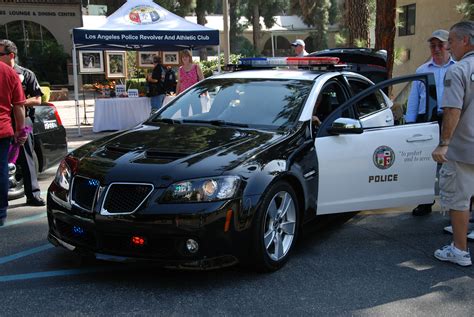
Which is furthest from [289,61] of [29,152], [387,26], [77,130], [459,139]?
[77,130]

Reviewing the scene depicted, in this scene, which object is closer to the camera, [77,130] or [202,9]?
[77,130]

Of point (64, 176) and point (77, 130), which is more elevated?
point (64, 176)

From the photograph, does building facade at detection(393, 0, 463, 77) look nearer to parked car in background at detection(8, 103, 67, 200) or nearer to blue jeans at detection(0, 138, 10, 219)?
parked car in background at detection(8, 103, 67, 200)

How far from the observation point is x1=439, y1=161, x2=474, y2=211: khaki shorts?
13.7 feet

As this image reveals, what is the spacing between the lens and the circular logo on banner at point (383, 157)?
15.7 ft

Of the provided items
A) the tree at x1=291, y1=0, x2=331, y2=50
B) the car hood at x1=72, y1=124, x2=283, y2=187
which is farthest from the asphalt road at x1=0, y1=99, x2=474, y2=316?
the tree at x1=291, y1=0, x2=331, y2=50

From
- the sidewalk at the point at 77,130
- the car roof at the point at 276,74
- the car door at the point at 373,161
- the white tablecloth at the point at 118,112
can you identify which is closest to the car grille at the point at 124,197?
the car door at the point at 373,161

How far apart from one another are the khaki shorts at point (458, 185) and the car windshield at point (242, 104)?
132 cm

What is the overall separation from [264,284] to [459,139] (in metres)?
1.87

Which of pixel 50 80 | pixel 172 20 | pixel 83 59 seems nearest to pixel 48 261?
pixel 172 20

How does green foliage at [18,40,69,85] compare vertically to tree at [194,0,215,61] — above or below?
below

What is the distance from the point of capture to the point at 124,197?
12.1 ft

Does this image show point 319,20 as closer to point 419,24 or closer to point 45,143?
point 419,24

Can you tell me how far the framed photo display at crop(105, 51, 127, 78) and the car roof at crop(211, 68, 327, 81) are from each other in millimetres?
→ 10004
